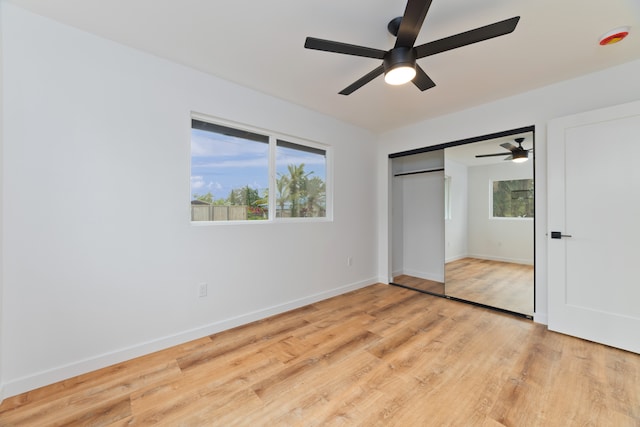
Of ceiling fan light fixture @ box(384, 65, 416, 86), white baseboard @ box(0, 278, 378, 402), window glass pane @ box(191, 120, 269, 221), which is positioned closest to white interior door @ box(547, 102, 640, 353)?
ceiling fan light fixture @ box(384, 65, 416, 86)

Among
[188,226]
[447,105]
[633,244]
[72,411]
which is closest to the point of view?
[72,411]

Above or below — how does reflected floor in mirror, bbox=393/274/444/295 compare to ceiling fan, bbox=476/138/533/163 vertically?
below

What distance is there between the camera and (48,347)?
1783 millimetres

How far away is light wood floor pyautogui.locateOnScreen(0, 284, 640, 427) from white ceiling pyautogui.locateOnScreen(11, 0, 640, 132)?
2566mm

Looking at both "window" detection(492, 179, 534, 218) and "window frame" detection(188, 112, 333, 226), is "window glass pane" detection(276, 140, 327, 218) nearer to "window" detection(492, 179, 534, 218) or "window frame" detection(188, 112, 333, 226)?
"window frame" detection(188, 112, 333, 226)

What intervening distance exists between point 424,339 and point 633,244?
6.51ft

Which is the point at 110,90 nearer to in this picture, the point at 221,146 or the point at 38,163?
the point at 38,163

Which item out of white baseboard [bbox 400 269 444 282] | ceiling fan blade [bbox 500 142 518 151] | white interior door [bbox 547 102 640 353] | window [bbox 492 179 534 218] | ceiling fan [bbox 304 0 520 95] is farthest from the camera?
white baseboard [bbox 400 269 444 282]

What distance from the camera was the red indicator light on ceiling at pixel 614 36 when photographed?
6.10 ft

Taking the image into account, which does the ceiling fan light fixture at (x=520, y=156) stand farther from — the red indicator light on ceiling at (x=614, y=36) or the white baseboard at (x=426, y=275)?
the white baseboard at (x=426, y=275)

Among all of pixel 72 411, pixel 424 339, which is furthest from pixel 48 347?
pixel 424 339

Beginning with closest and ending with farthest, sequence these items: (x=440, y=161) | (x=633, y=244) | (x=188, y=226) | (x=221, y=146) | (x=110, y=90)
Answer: (x=110, y=90) → (x=633, y=244) → (x=188, y=226) → (x=221, y=146) → (x=440, y=161)

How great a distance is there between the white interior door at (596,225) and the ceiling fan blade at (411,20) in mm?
2085

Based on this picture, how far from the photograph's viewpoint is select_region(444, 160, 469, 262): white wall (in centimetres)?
359
